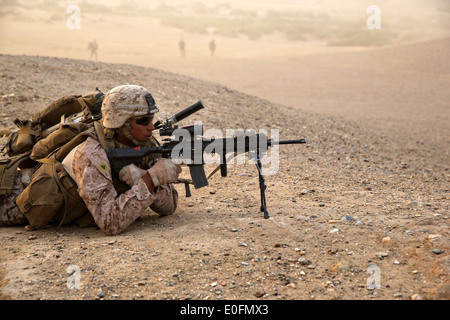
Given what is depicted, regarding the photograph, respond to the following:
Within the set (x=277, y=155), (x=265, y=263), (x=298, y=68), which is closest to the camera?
(x=265, y=263)

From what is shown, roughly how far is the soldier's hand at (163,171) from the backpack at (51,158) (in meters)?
0.59

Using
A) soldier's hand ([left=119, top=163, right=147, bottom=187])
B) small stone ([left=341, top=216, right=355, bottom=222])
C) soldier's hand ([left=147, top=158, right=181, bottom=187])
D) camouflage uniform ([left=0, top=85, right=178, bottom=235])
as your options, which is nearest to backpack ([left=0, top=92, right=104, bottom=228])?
camouflage uniform ([left=0, top=85, right=178, bottom=235])

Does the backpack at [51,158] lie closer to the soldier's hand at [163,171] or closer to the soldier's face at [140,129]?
the soldier's face at [140,129]

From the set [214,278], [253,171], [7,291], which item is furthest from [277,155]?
[7,291]

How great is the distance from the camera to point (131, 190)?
13.4 ft

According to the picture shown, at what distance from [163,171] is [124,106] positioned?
61 cm

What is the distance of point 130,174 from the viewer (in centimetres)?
419

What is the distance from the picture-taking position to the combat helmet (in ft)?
13.3

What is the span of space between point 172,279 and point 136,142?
4.27 ft

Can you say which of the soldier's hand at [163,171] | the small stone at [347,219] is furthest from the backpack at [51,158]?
the small stone at [347,219]

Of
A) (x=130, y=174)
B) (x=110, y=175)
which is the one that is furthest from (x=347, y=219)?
(x=110, y=175)

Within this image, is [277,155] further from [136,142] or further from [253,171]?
[136,142]

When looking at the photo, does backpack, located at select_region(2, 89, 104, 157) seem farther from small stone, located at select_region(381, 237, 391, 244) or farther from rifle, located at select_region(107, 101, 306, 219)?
small stone, located at select_region(381, 237, 391, 244)

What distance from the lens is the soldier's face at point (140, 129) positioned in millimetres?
4176
